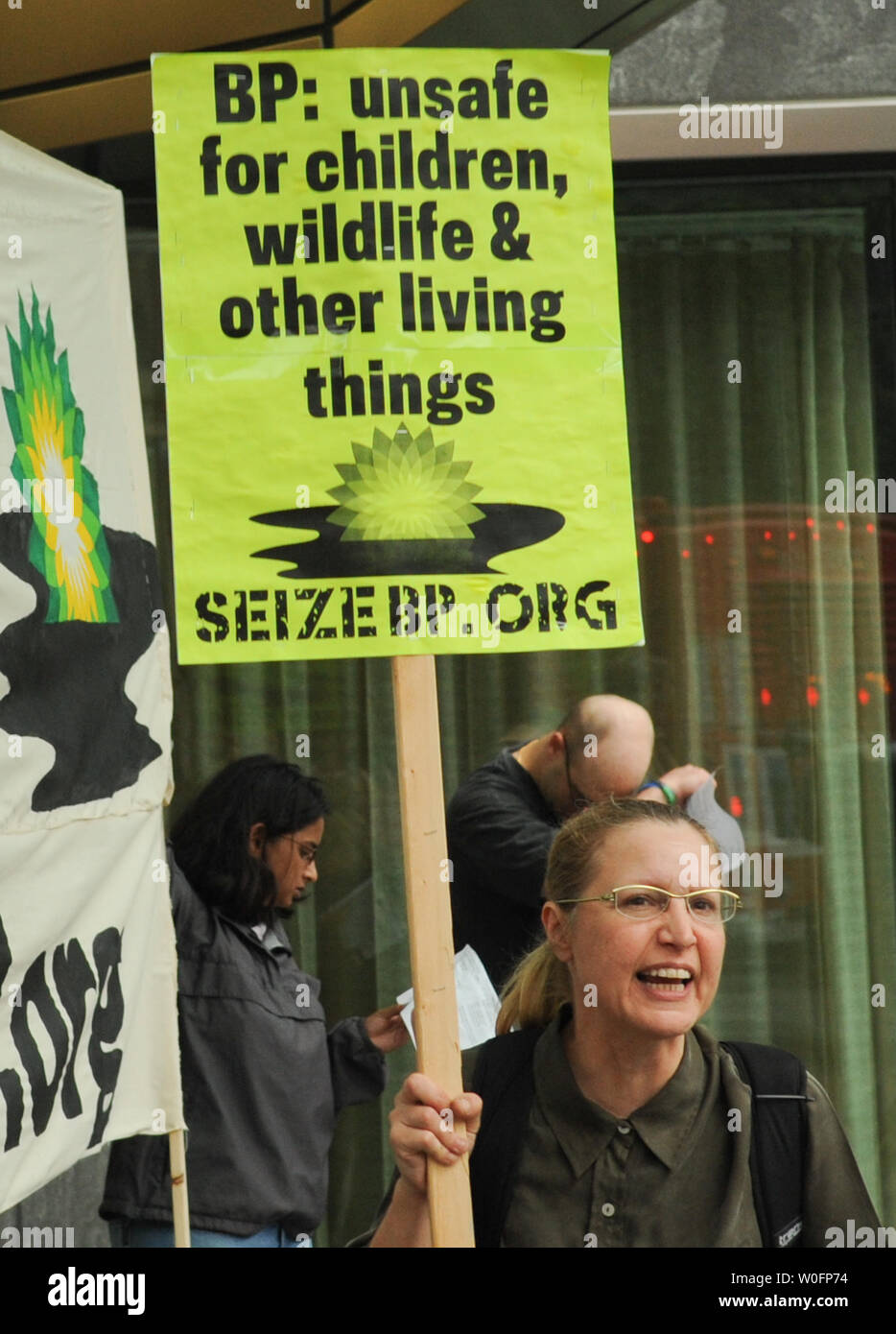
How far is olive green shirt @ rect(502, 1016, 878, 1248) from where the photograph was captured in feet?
8.69

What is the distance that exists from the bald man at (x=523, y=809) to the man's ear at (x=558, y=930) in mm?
1200

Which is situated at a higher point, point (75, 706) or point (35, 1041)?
point (75, 706)

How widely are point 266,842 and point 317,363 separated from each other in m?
1.35

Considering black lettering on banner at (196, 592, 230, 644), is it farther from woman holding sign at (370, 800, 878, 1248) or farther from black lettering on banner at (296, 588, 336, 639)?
woman holding sign at (370, 800, 878, 1248)

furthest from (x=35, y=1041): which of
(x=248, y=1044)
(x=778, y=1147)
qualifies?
(x=778, y=1147)

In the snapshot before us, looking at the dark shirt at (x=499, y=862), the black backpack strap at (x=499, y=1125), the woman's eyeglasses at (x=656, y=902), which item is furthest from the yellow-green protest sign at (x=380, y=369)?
the dark shirt at (x=499, y=862)

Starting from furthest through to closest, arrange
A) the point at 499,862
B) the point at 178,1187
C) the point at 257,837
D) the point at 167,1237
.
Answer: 1. the point at 499,862
2. the point at 257,837
3. the point at 167,1237
4. the point at 178,1187

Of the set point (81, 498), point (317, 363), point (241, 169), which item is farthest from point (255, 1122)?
point (241, 169)

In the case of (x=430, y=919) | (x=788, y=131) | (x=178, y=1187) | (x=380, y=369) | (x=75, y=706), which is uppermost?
(x=788, y=131)

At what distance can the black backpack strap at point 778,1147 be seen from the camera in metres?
2.63

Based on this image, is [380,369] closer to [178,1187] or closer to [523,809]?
[178,1187]

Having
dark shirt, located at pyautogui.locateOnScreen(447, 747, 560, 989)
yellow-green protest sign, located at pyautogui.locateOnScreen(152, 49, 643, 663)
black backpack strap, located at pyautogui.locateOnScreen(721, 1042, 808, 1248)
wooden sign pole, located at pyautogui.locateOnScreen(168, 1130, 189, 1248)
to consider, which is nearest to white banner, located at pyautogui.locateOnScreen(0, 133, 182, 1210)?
wooden sign pole, located at pyautogui.locateOnScreen(168, 1130, 189, 1248)

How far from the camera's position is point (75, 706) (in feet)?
9.65

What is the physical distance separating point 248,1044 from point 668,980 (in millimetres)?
1273
